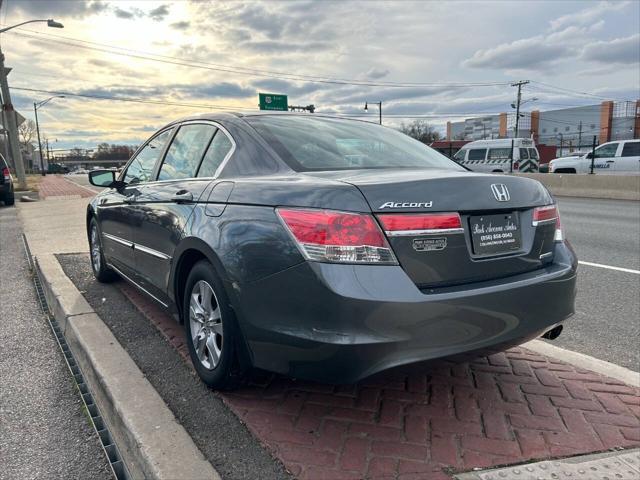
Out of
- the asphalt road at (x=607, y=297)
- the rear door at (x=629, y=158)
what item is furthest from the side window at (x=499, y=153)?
the asphalt road at (x=607, y=297)

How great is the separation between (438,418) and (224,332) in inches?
47.5

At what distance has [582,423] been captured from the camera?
2.63m

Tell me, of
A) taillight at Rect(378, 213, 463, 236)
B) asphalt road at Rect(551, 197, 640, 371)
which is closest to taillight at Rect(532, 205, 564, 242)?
taillight at Rect(378, 213, 463, 236)

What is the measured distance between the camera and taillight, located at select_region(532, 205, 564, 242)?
2.68 meters

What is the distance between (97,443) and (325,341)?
1415 millimetres

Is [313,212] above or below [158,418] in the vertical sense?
above

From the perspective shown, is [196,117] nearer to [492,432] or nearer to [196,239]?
[196,239]

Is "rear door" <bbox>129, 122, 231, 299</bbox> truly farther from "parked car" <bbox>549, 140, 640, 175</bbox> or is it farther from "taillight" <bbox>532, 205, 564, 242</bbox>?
"parked car" <bbox>549, 140, 640, 175</bbox>

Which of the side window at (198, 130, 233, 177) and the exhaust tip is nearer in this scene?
the exhaust tip

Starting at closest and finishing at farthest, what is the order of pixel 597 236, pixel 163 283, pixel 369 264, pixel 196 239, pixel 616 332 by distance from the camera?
pixel 369 264, pixel 196 239, pixel 163 283, pixel 616 332, pixel 597 236

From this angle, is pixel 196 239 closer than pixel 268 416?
No

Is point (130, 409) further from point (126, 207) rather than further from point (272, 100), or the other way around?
point (272, 100)

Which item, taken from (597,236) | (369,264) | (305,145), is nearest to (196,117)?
(305,145)

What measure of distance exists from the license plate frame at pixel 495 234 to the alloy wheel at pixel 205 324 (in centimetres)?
138
